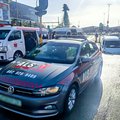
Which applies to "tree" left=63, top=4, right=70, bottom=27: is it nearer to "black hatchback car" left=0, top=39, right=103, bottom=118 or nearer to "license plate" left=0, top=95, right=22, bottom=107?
"black hatchback car" left=0, top=39, right=103, bottom=118

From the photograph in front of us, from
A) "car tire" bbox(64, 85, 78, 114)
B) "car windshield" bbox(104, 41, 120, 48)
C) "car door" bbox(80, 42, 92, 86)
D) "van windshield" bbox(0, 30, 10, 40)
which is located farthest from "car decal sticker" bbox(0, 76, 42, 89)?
"car windshield" bbox(104, 41, 120, 48)

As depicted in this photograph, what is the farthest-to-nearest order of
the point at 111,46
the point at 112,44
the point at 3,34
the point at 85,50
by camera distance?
the point at 112,44
the point at 111,46
the point at 3,34
the point at 85,50

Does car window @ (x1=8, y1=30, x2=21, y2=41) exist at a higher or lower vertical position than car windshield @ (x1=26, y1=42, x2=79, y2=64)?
higher

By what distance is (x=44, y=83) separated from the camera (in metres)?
4.04

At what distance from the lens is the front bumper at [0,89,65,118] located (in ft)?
12.7

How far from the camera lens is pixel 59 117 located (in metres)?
4.45

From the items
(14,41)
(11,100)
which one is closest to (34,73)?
(11,100)

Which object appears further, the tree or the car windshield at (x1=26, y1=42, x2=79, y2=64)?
the tree

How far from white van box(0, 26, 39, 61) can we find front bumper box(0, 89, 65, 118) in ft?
19.7

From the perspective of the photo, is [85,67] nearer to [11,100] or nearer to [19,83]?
[19,83]

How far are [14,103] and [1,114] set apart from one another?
0.70 m

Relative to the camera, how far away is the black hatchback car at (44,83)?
3.93 m

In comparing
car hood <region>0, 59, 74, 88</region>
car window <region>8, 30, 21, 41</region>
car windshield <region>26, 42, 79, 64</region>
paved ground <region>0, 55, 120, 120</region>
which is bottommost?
paved ground <region>0, 55, 120, 120</region>

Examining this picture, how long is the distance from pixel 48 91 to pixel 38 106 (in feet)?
1.11
